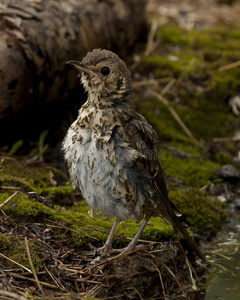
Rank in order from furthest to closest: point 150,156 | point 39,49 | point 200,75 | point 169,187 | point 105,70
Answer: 1. point 200,75
2. point 169,187
3. point 39,49
4. point 150,156
5. point 105,70

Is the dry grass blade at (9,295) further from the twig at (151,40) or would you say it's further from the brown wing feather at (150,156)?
the twig at (151,40)

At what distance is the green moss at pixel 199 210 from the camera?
18.2ft

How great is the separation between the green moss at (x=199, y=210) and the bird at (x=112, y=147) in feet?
4.75

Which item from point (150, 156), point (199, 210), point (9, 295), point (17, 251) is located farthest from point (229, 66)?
point (9, 295)

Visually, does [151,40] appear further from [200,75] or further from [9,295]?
[9,295]

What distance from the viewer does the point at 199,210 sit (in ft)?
18.5

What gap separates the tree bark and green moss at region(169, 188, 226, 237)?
2.17 m

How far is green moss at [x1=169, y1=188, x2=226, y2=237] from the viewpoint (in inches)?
219

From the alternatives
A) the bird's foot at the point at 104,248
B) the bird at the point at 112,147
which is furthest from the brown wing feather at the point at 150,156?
the bird's foot at the point at 104,248

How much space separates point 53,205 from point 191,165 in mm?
2456

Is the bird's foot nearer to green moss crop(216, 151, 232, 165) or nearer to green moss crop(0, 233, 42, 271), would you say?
green moss crop(0, 233, 42, 271)

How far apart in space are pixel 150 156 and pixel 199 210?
6.01 ft

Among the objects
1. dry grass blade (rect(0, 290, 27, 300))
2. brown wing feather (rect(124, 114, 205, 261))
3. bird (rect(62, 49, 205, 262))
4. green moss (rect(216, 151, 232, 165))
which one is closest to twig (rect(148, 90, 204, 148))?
green moss (rect(216, 151, 232, 165))

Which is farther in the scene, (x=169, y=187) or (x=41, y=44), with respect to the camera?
(x=169, y=187)
